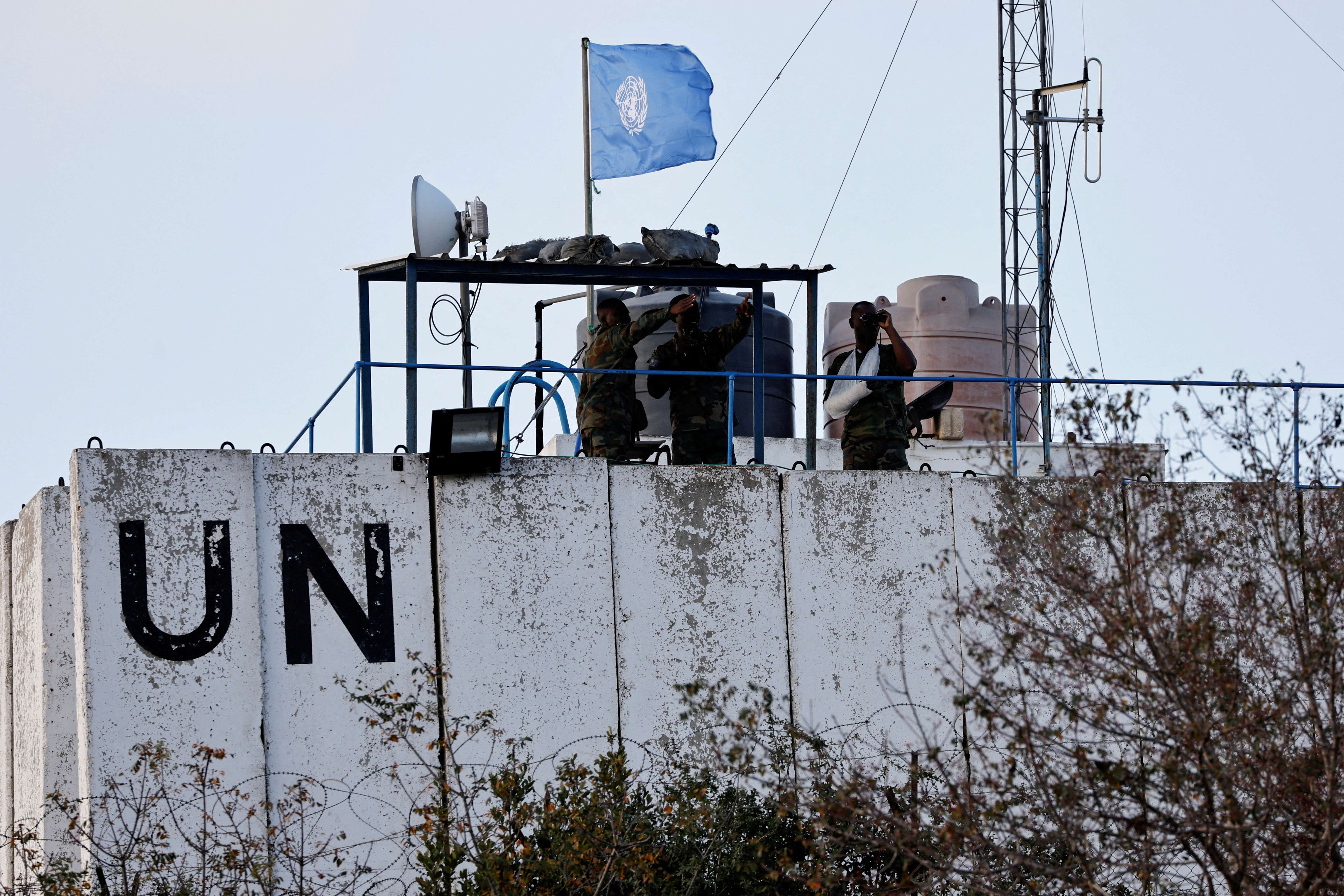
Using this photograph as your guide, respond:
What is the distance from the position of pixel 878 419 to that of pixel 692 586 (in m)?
2.24

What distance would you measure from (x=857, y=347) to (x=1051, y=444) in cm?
388

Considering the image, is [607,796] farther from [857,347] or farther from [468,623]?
[857,347]

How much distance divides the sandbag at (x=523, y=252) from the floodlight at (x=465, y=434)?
1.92m

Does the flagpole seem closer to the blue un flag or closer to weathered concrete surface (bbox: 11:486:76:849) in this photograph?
the blue un flag

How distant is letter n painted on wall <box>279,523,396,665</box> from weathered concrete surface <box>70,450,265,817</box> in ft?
0.70

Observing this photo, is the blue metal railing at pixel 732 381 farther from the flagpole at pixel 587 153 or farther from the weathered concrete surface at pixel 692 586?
the flagpole at pixel 587 153

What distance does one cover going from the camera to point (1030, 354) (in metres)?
18.9

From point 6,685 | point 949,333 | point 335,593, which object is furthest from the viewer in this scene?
point 949,333

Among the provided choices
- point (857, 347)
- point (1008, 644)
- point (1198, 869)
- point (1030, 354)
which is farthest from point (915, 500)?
point (1030, 354)

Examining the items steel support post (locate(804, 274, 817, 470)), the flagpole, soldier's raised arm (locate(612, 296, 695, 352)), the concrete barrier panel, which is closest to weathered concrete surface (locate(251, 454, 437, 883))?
soldier's raised arm (locate(612, 296, 695, 352))

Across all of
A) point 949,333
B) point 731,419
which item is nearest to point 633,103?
point 949,333

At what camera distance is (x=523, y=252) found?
37.7 ft

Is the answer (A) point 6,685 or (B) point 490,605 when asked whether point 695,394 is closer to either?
(B) point 490,605

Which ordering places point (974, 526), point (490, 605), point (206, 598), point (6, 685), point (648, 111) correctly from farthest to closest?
point (648, 111) < point (6, 685) < point (974, 526) < point (490, 605) < point (206, 598)
